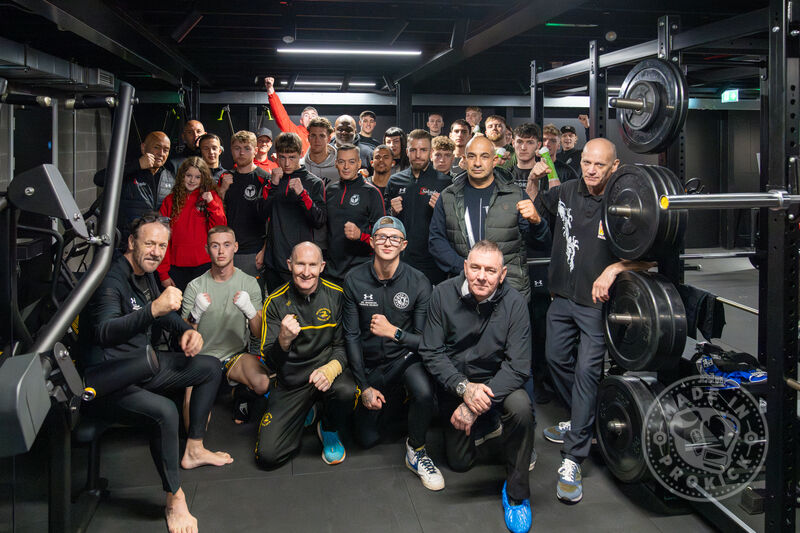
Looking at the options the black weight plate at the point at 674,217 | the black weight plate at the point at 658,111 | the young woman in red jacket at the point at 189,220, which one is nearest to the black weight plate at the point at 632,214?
the black weight plate at the point at 674,217

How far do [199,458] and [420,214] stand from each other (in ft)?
6.44

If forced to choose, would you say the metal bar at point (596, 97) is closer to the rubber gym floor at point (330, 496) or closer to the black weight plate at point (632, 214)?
the black weight plate at point (632, 214)

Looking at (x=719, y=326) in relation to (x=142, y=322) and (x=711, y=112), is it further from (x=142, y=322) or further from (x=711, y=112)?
(x=711, y=112)

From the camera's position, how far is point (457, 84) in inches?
362

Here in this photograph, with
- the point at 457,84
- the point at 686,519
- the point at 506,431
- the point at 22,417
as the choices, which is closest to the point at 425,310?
the point at 506,431

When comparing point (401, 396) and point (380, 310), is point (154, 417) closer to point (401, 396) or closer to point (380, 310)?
point (380, 310)

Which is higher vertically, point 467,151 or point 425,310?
point 467,151

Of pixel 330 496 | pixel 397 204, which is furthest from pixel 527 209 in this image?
pixel 330 496

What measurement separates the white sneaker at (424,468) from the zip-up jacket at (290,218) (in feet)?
4.88

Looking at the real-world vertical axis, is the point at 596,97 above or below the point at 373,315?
above

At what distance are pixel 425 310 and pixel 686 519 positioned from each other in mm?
1487

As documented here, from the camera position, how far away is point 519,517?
2539 millimetres

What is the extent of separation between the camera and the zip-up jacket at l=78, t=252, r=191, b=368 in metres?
2.56

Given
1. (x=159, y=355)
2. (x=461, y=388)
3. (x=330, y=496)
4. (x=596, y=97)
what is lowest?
(x=330, y=496)
